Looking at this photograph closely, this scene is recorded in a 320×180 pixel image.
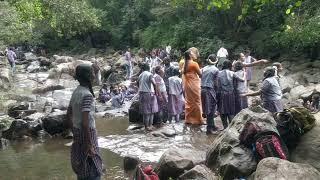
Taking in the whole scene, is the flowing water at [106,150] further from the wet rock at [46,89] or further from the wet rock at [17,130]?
the wet rock at [46,89]

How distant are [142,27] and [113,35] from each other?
334cm

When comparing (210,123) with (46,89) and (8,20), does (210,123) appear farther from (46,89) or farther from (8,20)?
(46,89)

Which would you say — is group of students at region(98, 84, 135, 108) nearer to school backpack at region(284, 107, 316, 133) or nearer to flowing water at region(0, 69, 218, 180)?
flowing water at region(0, 69, 218, 180)

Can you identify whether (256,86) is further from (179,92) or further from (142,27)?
(142,27)

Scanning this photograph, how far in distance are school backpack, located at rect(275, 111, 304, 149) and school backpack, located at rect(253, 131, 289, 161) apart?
0.27 m

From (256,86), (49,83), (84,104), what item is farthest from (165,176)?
(49,83)

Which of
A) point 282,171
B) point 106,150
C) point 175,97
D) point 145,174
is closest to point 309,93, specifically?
point 175,97

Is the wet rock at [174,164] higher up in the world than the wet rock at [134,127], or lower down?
higher up

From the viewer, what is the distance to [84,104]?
468 centimetres

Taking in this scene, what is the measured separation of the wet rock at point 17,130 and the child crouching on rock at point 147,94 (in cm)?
297

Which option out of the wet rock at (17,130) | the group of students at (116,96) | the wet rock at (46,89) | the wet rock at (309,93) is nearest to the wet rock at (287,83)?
the wet rock at (309,93)

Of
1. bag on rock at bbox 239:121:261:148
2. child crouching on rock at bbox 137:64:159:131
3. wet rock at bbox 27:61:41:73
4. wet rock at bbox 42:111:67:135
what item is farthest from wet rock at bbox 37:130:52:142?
Answer: wet rock at bbox 27:61:41:73

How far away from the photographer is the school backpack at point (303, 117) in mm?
6234

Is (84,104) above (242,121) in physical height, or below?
above
